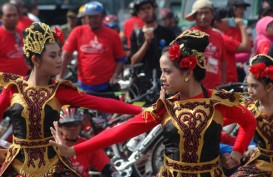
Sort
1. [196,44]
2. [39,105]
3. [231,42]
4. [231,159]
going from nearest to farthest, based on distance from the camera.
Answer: [196,44] → [231,159] → [39,105] → [231,42]

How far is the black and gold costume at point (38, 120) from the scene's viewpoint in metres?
6.22

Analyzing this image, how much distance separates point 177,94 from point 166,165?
0.51m

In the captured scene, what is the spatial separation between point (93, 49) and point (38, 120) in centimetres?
419

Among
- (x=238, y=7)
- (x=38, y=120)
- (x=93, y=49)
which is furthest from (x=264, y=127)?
(x=238, y=7)

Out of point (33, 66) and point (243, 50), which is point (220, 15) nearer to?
point (243, 50)

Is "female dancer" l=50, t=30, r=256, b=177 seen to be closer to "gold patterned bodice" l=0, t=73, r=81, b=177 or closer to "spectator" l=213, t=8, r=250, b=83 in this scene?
"gold patterned bodice" l=0, t=73, r=81, b=177

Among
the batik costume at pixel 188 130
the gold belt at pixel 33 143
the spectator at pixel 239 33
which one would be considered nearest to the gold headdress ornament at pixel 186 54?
the batik costume at pixel 188 130

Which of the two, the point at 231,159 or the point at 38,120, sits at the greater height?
the point at 38,120

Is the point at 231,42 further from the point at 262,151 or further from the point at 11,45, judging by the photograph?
the point at 262,151

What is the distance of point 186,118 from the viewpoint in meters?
5.57

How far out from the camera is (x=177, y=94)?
574cm

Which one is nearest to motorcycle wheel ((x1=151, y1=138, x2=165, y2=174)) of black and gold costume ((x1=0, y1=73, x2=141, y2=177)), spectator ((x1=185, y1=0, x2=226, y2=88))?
spectator ((x1=185, y1=0, x2=226, y2=88))

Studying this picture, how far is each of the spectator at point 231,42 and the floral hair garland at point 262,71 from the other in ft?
12.0

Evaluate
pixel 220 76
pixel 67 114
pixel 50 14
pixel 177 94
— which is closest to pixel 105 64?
pixel 220 76
